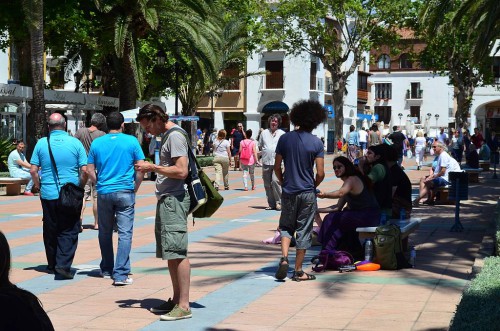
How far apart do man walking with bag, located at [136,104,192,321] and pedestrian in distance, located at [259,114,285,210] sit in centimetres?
920

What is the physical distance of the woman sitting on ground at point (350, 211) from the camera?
33.3 ft

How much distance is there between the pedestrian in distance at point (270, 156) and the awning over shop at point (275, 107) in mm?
44325

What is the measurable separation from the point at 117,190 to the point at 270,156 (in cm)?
810

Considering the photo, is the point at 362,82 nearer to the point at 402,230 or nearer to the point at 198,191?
the point at 402,230

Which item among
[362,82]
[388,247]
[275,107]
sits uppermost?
[362,82]

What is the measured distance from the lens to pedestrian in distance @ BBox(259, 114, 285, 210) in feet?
55.1

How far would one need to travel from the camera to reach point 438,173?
59.7 feet

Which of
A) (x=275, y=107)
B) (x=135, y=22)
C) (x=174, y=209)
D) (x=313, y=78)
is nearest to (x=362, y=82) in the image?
(x=313, y=78)

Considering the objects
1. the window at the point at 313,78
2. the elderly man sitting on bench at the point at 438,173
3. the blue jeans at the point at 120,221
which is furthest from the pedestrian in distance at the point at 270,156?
the window at the point at 313,78

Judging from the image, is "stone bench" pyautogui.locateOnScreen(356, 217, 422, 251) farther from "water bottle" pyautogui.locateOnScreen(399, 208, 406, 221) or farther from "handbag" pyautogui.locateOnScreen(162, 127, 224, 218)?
"handbag" pyautogui.locateOnScreen(162, 127, 224, 218)

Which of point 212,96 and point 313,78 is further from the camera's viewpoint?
point 313,78

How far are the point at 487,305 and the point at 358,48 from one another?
145ft

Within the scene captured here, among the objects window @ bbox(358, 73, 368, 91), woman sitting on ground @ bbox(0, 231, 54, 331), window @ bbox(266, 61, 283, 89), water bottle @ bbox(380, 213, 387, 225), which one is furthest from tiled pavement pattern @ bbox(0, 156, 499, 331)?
window @ bbox(358, 73, 368, 91)

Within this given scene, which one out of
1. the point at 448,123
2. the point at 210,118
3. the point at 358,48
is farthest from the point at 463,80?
the point at 448,123
